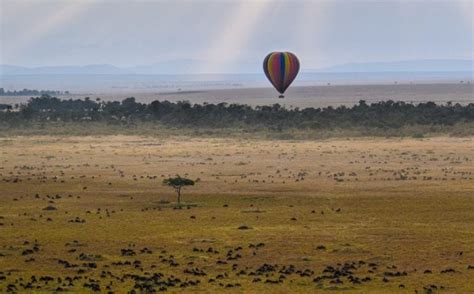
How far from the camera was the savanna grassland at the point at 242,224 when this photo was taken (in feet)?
90.2

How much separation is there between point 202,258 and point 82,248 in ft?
15.4

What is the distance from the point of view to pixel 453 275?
91.0 feet

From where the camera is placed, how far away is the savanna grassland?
27484 millimetres

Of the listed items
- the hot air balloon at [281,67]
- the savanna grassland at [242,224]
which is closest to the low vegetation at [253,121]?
the hot air balloon at [281,67]

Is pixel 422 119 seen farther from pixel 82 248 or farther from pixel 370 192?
pixel 82 248

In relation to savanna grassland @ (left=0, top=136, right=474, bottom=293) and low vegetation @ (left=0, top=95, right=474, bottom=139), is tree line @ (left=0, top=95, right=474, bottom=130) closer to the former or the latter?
low vegetation @ (left=0, top=95, right=474, bottom=139)

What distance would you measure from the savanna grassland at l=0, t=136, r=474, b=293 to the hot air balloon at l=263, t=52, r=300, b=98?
19.0 m

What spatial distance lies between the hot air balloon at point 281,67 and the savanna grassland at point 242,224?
18961mm

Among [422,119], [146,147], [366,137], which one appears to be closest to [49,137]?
[146,147]

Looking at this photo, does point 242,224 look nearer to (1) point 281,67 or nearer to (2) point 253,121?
(1) point 281,67

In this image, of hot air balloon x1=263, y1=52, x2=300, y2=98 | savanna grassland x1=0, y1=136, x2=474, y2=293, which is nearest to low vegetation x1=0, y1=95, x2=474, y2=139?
hot air balloon x1=263, y1=52, x2=300, y2=98

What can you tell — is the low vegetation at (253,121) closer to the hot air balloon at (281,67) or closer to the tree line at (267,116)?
the tree line at (267,116)

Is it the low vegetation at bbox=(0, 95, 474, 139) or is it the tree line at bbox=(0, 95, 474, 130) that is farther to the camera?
the tree line at bbox=(0, 95, 474, 130)

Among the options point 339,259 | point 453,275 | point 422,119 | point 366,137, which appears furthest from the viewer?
point 422,119
